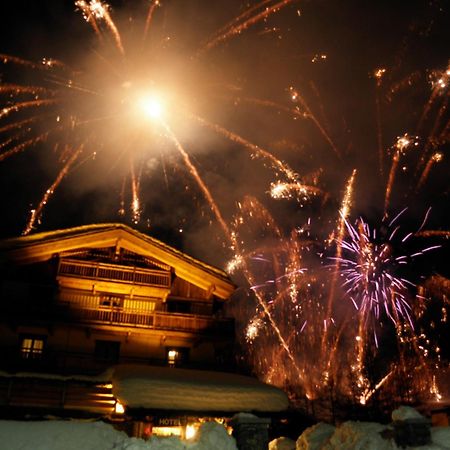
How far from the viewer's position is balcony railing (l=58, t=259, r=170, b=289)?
24.5m

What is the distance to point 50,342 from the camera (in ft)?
76.7

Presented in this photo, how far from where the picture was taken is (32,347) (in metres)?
23.2

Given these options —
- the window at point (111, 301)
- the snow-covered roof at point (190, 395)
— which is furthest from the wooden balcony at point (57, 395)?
the window at point (111, 301)

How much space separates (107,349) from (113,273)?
4.15 metres

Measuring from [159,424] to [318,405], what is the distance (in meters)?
37.0

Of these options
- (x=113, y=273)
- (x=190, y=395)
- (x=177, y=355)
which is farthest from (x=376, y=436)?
(x=113, y=273)

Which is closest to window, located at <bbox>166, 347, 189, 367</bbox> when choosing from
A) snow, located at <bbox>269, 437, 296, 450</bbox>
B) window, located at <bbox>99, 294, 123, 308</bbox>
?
window, located at <bbox>99, 294, 123, 308</bbox>

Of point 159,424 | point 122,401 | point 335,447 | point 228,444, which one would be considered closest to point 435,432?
point 335,447

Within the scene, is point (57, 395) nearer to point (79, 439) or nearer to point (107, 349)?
point (107, 349)

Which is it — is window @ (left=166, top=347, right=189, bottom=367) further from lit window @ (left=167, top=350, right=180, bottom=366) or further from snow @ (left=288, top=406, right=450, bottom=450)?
snow @ (left=288, top=406, right=450, bottom=450)

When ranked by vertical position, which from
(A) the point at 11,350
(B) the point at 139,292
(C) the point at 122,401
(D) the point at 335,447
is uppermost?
(B) the point at 139,292

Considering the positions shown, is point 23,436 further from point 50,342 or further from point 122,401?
point 50,342

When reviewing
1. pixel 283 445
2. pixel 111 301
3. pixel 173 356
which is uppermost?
pixel 111 301

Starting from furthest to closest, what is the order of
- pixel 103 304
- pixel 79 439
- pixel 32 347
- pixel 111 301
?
pixel 111 301 → pixel 103 304 → pixel 32 347 → pixel 79 439
